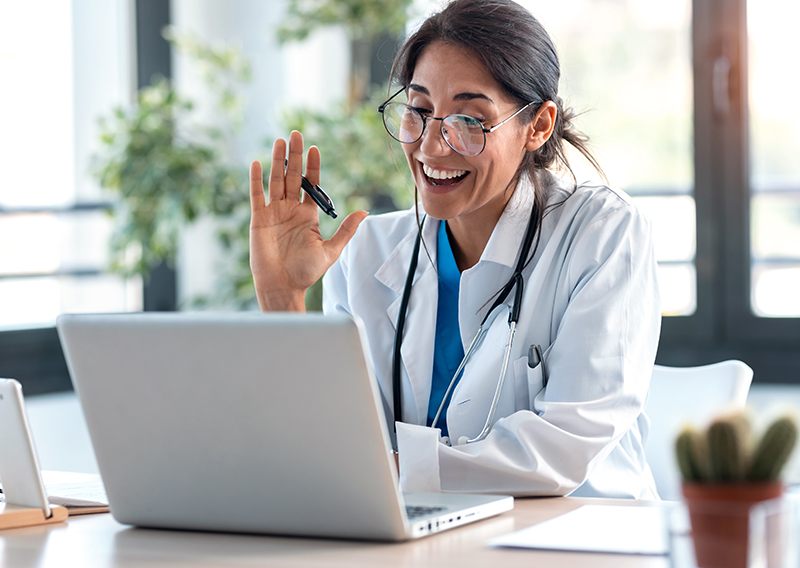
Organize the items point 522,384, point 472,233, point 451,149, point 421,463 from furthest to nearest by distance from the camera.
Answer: point 472,233 < point 451,149 < point 522,384 < point 421,463

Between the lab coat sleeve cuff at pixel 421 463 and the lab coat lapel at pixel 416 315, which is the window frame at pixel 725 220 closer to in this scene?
the lab coat lapel at pixel 416 315

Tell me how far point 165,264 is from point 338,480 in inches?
Answer: 102

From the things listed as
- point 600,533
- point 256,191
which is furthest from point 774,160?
point 600,533

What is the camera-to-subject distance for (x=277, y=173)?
1658 millimetres

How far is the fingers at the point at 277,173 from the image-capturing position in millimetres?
1635

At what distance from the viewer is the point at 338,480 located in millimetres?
906

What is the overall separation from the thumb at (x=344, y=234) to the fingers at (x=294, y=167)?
0.34 ft

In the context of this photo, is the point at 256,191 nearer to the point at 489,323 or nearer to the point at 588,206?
the point at 489,323

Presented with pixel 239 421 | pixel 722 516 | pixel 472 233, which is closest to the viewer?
pixel 722 516

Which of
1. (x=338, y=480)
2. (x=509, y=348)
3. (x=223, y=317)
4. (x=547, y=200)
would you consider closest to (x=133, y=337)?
(x=223, y=317)

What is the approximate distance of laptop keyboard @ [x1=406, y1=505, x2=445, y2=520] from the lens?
3.25 feet

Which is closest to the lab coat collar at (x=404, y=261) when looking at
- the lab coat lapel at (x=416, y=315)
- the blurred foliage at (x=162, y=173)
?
the lab coat lapel at (x=416, y=315)

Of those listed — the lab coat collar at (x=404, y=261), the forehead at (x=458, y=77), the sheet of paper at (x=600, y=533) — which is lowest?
the sheet of paper at (x=600, y=533)

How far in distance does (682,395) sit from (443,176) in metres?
0.56
